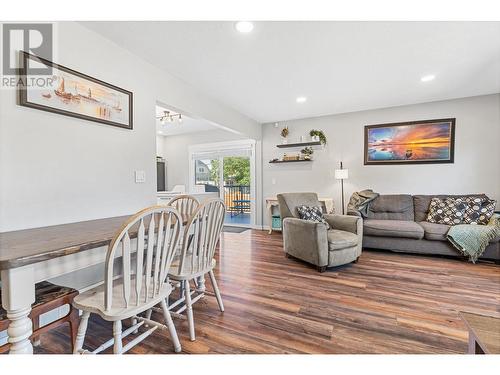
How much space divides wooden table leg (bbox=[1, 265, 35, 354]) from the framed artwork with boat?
128 cm

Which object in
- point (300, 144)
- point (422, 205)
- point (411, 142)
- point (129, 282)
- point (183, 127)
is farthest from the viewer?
point (183, 127)

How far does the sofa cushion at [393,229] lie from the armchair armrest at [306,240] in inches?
49.8

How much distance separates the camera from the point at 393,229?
3.59 metres

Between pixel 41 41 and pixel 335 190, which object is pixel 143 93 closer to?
pixel 41 41

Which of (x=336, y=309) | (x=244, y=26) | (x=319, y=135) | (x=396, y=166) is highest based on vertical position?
(x=244, y=26)

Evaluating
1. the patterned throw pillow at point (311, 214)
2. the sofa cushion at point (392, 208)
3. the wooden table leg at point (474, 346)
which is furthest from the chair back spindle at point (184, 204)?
the sofa cushion at point (392, 208)

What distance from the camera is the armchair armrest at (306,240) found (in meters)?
2.91

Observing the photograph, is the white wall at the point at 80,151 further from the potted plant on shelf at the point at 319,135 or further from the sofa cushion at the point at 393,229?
the sofa cushion at the point at 393,229

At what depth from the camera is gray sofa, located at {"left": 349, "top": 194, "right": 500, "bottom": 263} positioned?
3.39 m

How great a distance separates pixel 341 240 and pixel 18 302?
288cm

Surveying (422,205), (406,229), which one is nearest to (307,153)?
(422,205)

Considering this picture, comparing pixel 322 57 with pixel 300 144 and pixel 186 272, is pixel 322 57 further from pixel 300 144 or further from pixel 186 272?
pixel 300 144
